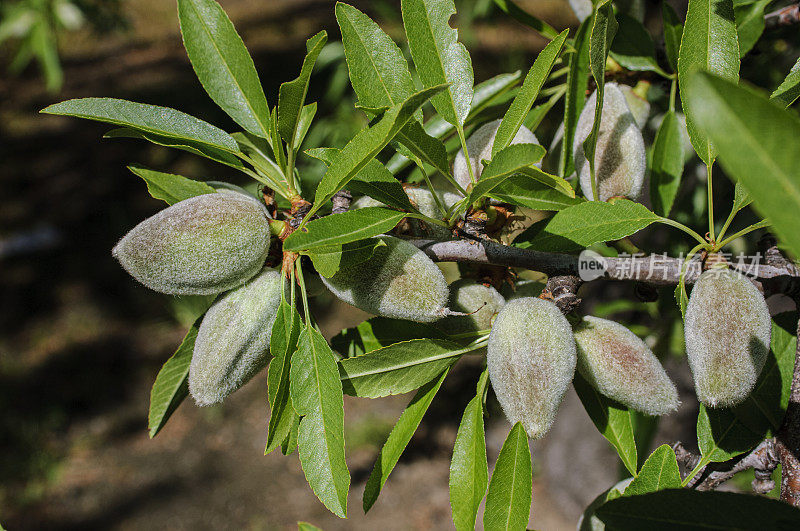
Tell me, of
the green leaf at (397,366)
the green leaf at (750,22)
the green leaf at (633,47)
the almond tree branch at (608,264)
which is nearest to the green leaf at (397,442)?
the green leaf at (397,366)

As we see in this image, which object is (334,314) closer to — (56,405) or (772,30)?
(56,405)

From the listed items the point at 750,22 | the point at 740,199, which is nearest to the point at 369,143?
the point at 740,199

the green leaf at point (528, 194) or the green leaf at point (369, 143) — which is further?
the green leaf at point (528, 194)

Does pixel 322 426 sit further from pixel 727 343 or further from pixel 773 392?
pixel 773 392

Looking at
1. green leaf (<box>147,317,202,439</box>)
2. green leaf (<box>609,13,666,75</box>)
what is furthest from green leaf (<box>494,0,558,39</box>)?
green leaf (<box>147,317,202,439</box>)

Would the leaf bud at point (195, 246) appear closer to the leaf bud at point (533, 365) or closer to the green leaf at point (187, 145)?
the green leaf at point (187, 145)
